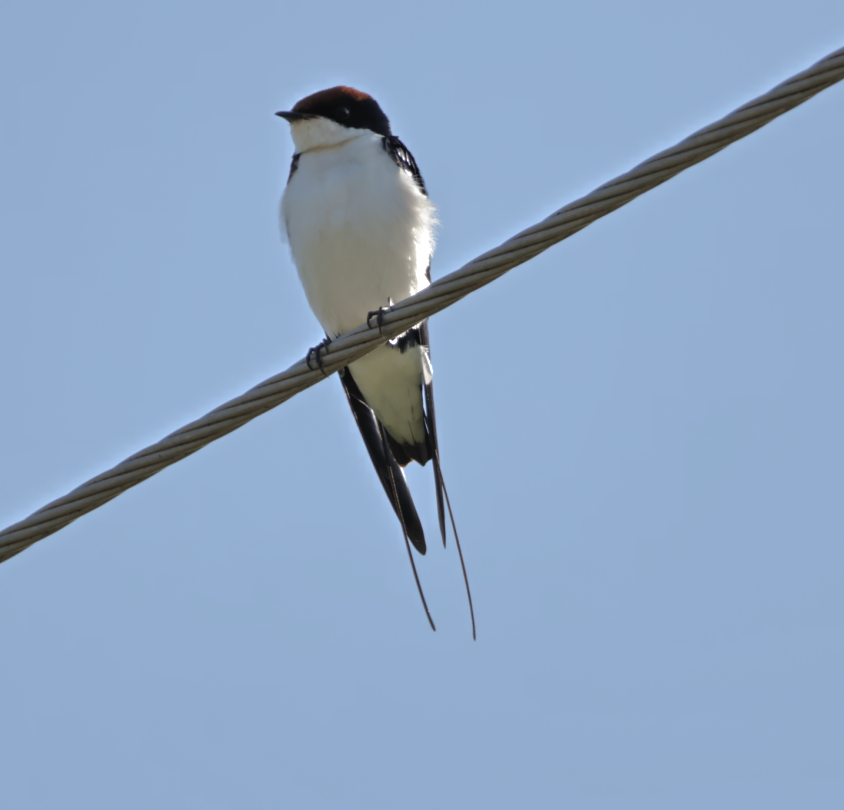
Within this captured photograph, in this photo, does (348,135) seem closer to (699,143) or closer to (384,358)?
(384,358)

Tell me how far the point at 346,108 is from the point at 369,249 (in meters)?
0.82

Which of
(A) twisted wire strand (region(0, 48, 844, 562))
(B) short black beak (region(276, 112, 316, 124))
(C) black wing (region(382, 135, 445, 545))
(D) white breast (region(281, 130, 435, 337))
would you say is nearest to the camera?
(A) twisted wire strand (region(0, 48, 844, 562))

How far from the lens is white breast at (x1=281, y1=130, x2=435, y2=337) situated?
15.2ft

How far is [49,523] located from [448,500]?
155 centimetres

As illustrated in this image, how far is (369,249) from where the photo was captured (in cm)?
466

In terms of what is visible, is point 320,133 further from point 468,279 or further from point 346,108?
point 468,279

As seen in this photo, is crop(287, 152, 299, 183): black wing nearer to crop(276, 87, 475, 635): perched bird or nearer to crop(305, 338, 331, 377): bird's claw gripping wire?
crop(276, 87, 475, 635): perched bird

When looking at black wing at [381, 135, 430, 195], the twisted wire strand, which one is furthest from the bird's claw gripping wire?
black wing at [381, 135, 430, 195]

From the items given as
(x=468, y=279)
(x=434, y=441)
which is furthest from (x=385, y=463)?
(x=468, y=279)

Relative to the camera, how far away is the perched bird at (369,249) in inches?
183

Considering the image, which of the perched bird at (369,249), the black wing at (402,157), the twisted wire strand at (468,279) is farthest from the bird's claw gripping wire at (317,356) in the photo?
the black wing at (402,157)

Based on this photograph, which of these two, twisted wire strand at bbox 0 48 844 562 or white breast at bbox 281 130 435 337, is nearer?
twisted wire strand at bbox 0 48 844 562

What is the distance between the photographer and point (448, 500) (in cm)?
390

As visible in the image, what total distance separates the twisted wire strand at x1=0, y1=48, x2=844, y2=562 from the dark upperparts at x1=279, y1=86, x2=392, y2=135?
2.32m
